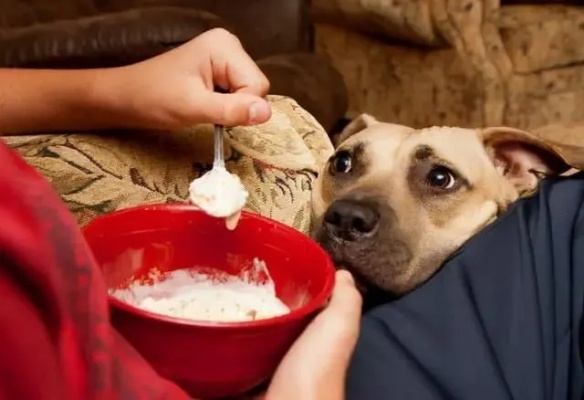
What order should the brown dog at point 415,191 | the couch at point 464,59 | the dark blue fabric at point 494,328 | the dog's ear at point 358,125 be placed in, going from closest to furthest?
the dark blue fabric at point 494,328, the brown dog at point 415,191, the dog's ear at point 358,125, the couch at point 464,59

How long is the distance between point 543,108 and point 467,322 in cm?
240

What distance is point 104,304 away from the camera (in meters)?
Answer: 0.50

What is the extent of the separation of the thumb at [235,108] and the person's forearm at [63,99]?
0.46 ft

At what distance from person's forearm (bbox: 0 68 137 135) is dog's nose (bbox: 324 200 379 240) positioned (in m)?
0.36

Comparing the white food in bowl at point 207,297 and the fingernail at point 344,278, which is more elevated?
the fingernail at point 344,278

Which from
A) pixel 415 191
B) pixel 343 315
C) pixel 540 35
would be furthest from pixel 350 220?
pixel 540 35

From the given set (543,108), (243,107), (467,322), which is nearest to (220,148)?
(243,107)

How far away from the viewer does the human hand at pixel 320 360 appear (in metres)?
0.74

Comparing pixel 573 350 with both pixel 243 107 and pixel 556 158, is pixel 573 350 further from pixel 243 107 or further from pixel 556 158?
pixel 556 158

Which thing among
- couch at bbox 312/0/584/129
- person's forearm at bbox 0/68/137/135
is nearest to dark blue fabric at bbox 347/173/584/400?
person's forearm at bbox 0/68/137/135

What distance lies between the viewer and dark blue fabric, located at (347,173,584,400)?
955 millimetres

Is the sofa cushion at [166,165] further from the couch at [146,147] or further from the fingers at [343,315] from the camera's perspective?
the fingers at [343,315]

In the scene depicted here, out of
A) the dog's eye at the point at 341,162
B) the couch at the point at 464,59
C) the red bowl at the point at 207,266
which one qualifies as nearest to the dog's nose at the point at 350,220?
the dog's eye at the point at 341,162

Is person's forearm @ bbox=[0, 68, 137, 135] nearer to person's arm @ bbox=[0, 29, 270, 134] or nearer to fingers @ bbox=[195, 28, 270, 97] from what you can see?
person's arm @ bbox=[0, 29, 270, 134]
